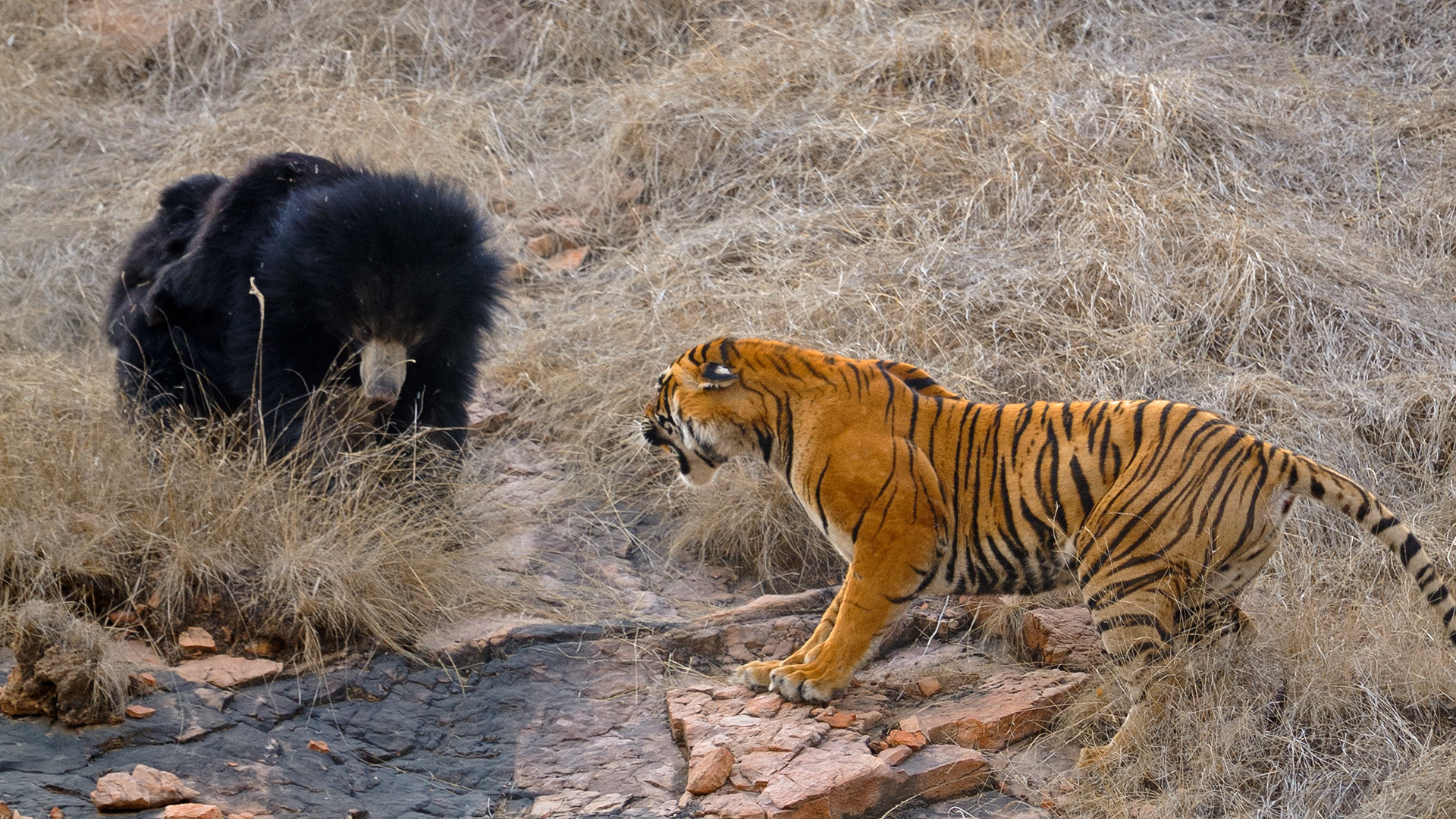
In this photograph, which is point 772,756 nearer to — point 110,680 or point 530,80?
point 110,680

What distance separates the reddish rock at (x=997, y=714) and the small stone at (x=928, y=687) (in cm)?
10

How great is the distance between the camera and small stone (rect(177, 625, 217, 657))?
13.4 feet

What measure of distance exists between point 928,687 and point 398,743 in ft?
5.38

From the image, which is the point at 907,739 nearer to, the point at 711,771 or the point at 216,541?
the point at 711,771

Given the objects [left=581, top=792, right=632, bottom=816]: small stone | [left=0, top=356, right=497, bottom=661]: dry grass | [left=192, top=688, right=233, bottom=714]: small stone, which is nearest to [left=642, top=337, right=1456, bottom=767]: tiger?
[left=581, top=792, right=632, bottom=816]: small stone

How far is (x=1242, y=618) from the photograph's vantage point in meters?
3.66

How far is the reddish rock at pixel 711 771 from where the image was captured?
3441 mm

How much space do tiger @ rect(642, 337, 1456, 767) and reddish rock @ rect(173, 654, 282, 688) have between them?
1411mm

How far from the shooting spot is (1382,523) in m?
3.20

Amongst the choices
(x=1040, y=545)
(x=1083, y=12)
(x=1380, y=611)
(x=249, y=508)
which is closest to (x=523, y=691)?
(x=249, y=508)

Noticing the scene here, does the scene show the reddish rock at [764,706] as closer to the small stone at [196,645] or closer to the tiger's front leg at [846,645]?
the tiger's front leg at [846,645]

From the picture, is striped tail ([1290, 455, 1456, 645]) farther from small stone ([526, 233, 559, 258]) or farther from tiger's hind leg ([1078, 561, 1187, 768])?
small stone ([526, 233, 559, 258])

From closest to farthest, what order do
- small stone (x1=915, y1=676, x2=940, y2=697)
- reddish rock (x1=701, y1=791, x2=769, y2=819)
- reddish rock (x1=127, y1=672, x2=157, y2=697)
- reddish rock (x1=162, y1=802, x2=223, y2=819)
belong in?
reddish rock (x1=162, y1=802, x2=223, y2=819) < reddish rock (x1=701, y1=791, x2=769, y2=819) < reddish rock (x1=127, y1=672, x2=157, y2=697) < small stone (x1=915, y1=676, x2=940, y2=697)

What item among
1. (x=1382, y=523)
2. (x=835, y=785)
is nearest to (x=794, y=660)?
(x=835, y=785)
